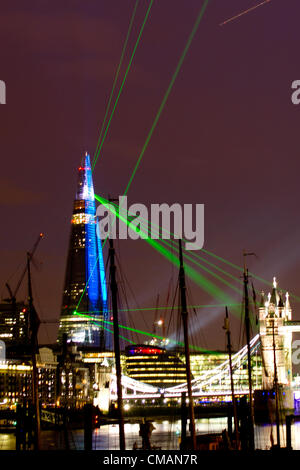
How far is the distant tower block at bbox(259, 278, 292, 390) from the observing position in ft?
595

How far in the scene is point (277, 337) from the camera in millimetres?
188500

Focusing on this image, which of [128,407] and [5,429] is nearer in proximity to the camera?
[5,429]

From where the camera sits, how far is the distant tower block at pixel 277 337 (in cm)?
18125

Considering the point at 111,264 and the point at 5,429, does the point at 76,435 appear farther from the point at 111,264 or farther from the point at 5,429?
the point at 111,264

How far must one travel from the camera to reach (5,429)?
131375 millimetres
